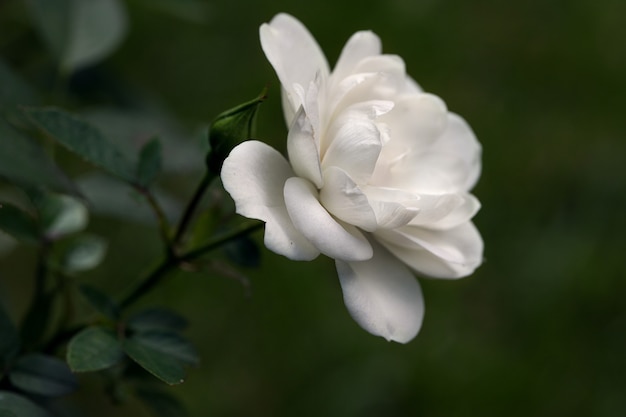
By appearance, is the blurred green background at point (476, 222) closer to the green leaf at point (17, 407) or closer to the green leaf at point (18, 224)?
the green leaf at point (18, 224)

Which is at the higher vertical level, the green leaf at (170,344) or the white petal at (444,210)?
the white petal at (444,210)

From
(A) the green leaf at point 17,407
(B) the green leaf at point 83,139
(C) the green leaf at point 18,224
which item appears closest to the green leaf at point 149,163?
(B) the green leaf at point 83,139

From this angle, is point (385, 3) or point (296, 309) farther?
point (385, 3)

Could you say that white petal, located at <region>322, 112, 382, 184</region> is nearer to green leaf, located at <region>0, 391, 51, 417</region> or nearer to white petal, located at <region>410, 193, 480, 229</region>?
white petal, located at <region>410, 193, 480, 229</region>

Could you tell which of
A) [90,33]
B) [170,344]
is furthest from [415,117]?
[90,33]

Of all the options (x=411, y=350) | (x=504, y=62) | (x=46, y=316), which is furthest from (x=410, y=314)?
(x=504, y=62)

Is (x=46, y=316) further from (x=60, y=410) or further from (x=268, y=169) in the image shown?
(x=268, y=169)

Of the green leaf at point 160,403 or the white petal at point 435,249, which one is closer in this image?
the white petal at point 435,249

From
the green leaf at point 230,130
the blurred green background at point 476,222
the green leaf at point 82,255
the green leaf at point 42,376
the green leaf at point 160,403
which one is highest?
the green leaf at point 230,130
